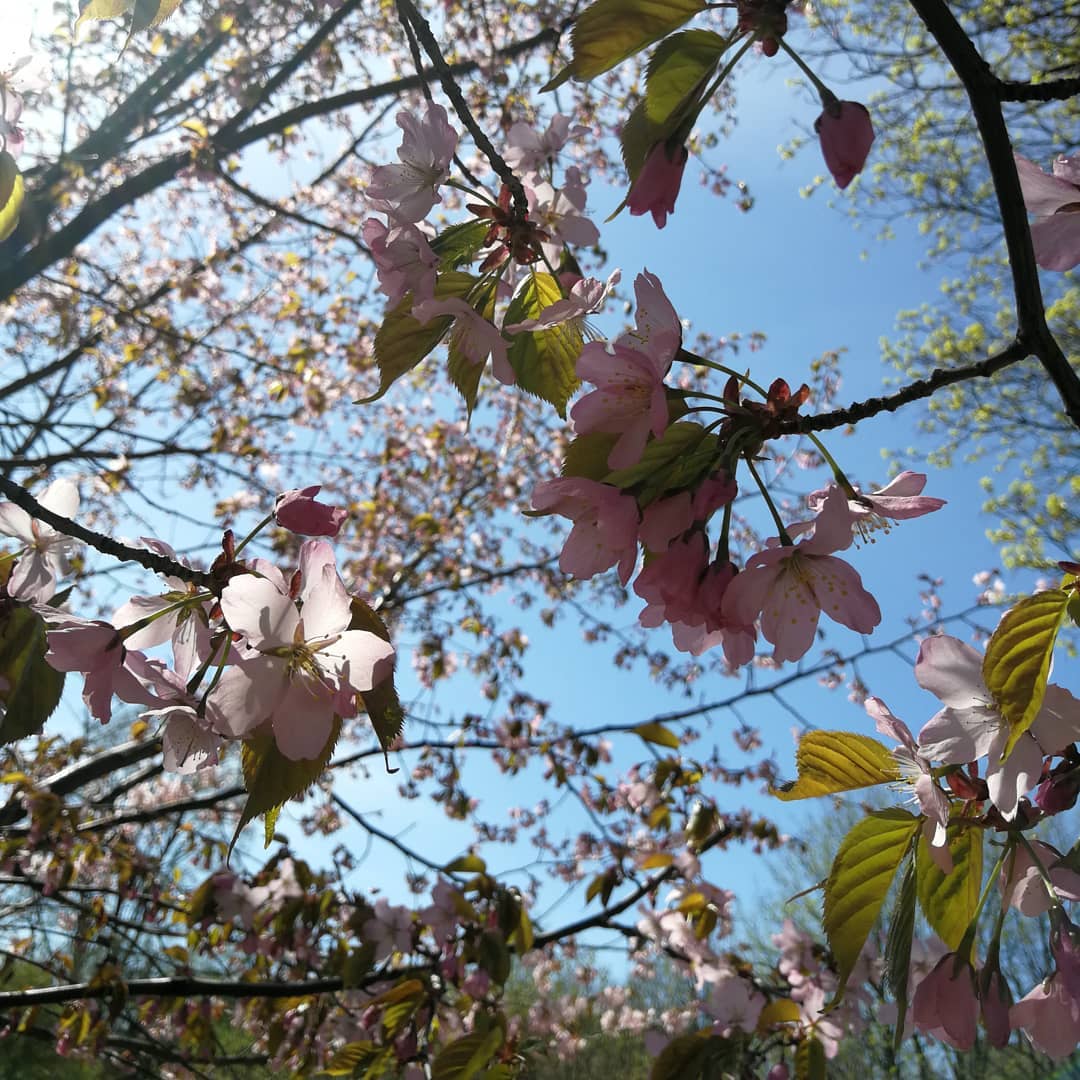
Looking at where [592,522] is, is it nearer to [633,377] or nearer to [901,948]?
[633,377]

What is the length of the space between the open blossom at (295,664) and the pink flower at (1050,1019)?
0.60 metres

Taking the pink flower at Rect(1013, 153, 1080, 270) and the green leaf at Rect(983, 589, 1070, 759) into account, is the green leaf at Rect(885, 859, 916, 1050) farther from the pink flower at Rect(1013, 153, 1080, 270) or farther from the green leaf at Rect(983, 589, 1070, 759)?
the pink flower at Rect(1013, 153, 1080, 270)

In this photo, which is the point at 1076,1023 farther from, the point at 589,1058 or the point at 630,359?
the point at 589,1058

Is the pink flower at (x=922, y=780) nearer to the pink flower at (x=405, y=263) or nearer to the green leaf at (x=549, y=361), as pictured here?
the green leaf at (x=549, y=361)

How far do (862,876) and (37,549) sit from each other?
0.86 metres

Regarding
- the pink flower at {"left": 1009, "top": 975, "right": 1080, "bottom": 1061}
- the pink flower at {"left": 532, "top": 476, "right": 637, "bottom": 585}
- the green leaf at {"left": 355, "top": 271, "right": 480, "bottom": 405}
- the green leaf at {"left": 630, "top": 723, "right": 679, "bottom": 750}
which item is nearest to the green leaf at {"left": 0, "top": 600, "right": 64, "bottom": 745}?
the green leaf at {"left": 355, "top": 271, "right": 480, "bottom": 405}

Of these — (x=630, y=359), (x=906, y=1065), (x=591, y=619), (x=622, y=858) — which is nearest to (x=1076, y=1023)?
(x=630, y=359)

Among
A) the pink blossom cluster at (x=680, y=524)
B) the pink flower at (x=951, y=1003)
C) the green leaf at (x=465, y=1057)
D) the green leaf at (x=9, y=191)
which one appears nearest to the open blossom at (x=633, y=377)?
A: the pink blossom cluster at (x=680, y=524)

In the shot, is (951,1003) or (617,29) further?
(951,1003)

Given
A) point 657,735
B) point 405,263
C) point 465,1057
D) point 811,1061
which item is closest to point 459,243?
point 405,263

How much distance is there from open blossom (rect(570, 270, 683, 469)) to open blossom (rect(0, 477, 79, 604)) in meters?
0.59

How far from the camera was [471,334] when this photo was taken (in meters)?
0.73

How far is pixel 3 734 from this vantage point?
69 cm

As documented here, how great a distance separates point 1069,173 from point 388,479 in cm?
460
